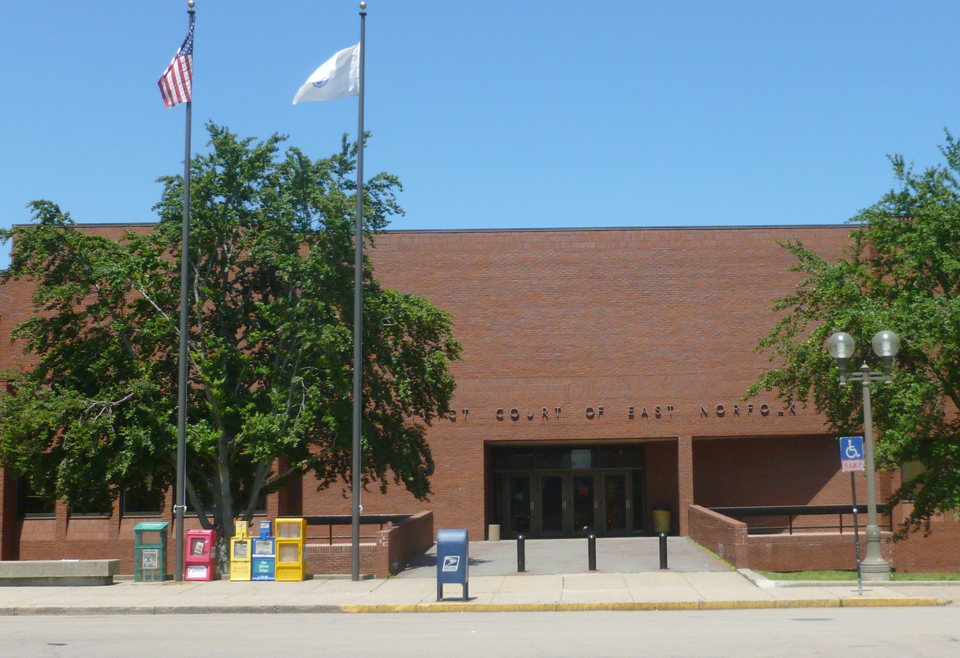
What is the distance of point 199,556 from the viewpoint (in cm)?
2144

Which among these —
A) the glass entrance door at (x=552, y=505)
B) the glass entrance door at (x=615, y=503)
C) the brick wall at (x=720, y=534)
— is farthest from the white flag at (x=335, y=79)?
the glass entrance door at (x=615, y=503)

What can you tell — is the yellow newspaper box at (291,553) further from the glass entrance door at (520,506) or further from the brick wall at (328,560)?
the glass entrance door at (520,506)

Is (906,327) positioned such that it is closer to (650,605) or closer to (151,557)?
(650,605)

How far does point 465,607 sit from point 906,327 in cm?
1189

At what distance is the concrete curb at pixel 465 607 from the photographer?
52.3 ft

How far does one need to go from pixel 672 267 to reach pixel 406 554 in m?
15.2

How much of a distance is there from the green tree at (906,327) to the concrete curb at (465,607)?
606cm

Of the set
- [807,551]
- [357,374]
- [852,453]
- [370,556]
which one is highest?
[357,374]

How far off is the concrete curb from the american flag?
10.9 m

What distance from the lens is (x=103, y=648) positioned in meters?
12.3

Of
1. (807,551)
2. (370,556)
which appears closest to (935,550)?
(807,551)

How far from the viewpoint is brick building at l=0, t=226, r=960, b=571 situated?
33.1 m

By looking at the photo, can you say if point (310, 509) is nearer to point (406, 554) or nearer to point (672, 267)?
point (406, 554)

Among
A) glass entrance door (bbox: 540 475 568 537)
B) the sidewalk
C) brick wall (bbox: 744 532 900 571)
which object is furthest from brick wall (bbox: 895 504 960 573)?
the sidewalk
